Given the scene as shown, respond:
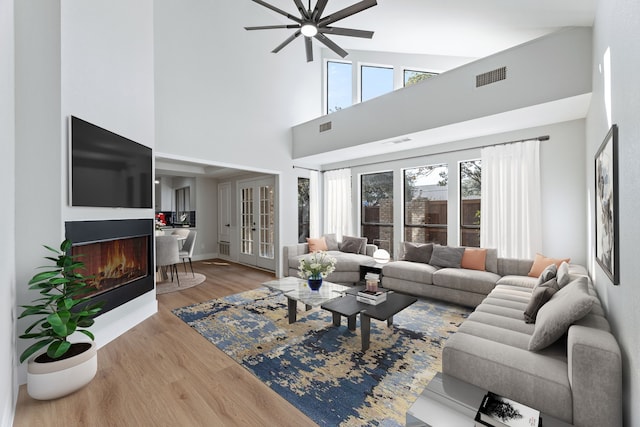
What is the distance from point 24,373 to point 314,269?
2576mm

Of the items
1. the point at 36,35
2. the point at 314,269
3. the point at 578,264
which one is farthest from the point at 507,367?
the point at 36,35

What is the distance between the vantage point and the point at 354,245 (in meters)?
5.59

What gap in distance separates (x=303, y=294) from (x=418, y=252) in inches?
92.2

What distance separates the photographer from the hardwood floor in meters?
1.79

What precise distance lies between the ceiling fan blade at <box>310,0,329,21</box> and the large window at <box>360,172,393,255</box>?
11.4 ft

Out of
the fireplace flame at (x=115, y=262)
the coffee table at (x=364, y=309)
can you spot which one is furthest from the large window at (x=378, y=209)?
the fireplace flame at (x=115, y=262)

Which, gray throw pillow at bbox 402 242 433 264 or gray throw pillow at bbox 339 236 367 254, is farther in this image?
gray throw pillow at bbox 339 236 367 254

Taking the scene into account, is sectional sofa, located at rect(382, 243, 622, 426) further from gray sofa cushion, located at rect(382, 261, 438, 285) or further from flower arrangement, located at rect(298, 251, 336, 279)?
flower arrangement, located at rect(298, 251, 336, 279)

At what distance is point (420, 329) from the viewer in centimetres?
308

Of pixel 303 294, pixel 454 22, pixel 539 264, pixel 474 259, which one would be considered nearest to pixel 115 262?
pixel 303 294

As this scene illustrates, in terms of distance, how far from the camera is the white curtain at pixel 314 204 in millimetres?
6562

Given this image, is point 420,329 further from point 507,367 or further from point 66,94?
point 66,94

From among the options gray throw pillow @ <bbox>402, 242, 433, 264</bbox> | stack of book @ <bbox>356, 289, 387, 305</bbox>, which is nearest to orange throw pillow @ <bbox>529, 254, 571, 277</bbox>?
gray throw pillow @ <bbox>402, 242, 433, 264</bbox>

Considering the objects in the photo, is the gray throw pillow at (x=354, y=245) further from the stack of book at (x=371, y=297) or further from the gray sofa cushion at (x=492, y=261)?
the stack of book at (x=371, y=297)
